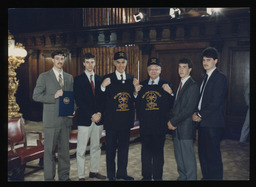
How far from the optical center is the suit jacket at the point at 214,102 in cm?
305

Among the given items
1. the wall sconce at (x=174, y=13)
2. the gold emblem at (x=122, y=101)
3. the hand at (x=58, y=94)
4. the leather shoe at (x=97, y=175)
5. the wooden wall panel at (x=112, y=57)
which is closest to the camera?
the hand at (x=58, y=94)

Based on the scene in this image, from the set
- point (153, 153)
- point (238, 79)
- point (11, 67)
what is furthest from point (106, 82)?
point (11, 67)

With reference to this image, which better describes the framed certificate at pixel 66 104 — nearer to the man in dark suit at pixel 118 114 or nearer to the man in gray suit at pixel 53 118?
the man in gray suit at pixel 53 118

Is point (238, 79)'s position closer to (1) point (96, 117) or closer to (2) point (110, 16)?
(1) point (96, 117)

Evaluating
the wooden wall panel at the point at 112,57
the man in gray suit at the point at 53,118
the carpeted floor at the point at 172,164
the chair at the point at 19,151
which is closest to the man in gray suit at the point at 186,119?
the carpeted floor at the point at 172,164

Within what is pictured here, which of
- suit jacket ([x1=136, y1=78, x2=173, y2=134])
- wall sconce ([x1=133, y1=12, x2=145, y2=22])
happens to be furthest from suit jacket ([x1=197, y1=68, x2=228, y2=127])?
wall sconce ([x1=133, y1=12, x2=145, y2=22])

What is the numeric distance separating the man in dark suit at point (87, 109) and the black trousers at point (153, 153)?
29.3 inches

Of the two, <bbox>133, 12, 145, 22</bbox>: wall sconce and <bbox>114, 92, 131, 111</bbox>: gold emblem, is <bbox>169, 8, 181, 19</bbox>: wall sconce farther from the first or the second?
<bbox>114, 92, 131, 111</bbox>: gold emblem

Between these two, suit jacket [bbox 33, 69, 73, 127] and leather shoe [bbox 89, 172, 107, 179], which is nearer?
suit jacket [bbox 33, 69, 73, 127]

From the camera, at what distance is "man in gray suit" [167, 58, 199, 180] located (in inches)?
121

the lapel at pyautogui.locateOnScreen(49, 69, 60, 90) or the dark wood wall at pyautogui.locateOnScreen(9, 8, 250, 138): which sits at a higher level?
the dark wood wall at pyautogui.locateOnScreen(9, 8, 250, 138)

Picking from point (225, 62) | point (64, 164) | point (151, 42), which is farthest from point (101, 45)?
point (64, 164)

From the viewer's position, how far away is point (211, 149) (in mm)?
3049
